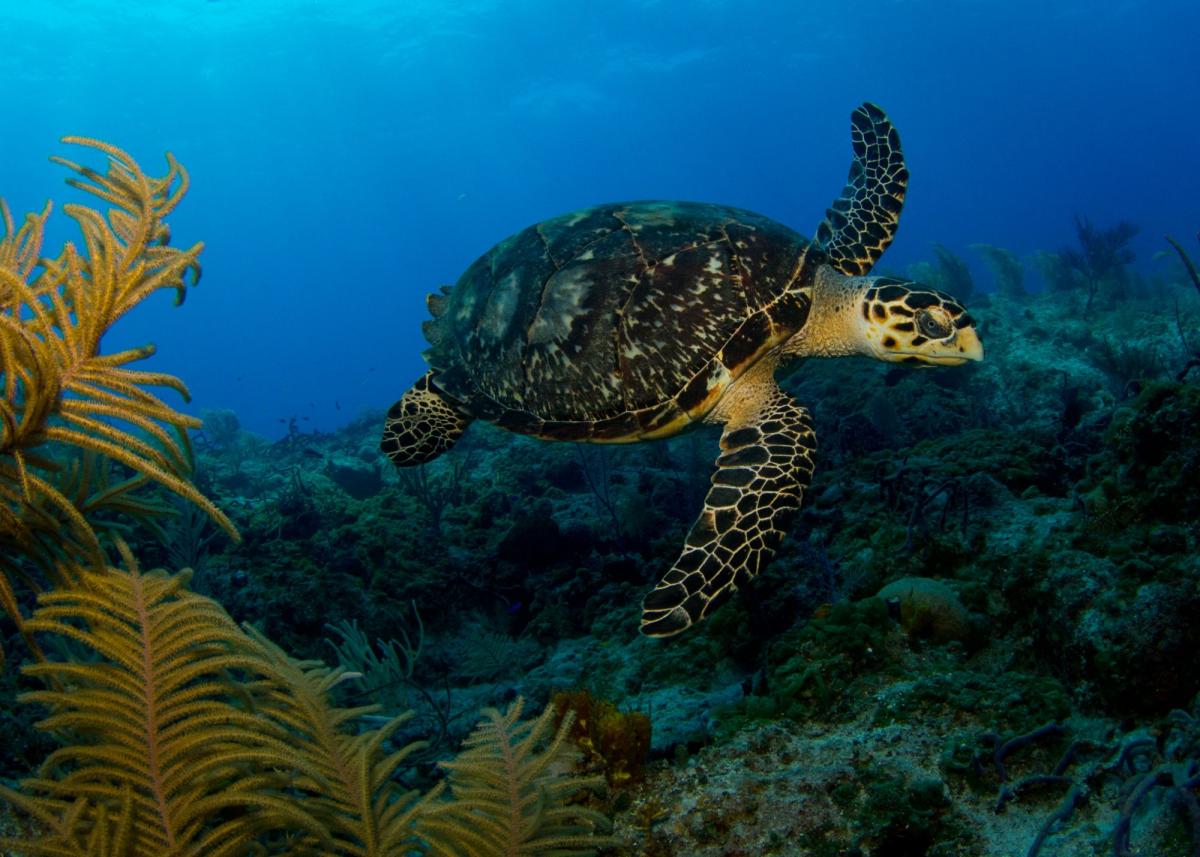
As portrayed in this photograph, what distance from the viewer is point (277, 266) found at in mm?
142375

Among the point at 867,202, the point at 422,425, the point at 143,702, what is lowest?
the point at 143,702

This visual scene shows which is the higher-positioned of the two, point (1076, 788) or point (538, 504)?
point (538, 504)

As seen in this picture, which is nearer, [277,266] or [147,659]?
[147,659]

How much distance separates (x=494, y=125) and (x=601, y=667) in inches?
3707

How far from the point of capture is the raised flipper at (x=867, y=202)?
5852 millimetres

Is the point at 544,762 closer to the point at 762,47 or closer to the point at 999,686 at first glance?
the point at 999,686

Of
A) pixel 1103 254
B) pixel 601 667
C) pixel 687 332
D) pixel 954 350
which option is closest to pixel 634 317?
pixel 687 332

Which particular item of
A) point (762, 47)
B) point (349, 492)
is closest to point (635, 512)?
point (349, 492)

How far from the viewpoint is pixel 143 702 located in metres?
1.98

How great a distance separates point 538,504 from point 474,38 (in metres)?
63.1

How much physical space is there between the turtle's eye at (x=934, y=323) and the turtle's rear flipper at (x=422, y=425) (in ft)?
12.5

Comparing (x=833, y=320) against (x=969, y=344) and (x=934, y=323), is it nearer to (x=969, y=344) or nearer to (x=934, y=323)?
(x=934, y=323)

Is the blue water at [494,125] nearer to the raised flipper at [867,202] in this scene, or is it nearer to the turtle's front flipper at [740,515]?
the raised flipper at [867,202]

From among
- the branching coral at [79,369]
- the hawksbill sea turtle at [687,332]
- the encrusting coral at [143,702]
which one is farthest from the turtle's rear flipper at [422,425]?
the encrusting coral at [143,702]
